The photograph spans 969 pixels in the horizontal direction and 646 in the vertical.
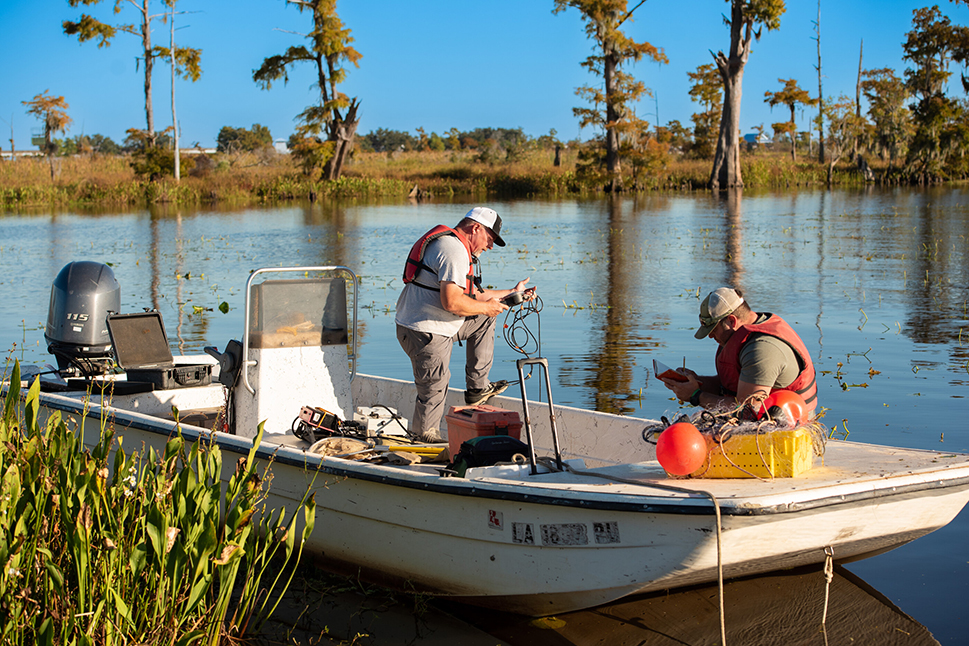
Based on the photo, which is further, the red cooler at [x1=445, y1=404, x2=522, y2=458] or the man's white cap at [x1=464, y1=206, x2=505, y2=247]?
the man's white cap at [x1=464, y1=206, x2=505, y2=247]

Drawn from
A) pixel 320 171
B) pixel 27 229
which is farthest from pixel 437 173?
pixel 27 229

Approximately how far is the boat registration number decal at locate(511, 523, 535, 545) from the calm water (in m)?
1.92

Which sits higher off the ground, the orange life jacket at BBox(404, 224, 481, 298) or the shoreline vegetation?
the shoreline vegetation

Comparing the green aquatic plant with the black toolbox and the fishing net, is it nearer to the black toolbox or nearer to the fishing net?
the fishing net

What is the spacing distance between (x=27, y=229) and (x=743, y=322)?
85.0ft

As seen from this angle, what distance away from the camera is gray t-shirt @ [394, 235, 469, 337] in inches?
208

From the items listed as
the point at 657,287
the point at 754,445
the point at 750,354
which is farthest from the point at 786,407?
the point at 657,287

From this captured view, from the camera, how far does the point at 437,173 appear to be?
4959 centimetres

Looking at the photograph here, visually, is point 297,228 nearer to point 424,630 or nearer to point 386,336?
point 386,336

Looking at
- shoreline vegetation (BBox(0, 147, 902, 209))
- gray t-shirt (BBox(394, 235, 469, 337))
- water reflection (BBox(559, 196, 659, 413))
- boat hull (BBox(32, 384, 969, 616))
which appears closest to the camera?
boat hull (BBox(32, 384, 969, 616))

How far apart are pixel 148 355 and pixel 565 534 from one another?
410cm

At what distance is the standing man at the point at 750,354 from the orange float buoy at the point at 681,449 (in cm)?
29

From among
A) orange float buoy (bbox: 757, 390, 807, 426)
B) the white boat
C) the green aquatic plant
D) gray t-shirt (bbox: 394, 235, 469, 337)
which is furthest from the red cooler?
the green aquatic plant

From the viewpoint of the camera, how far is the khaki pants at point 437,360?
5.45 metres
